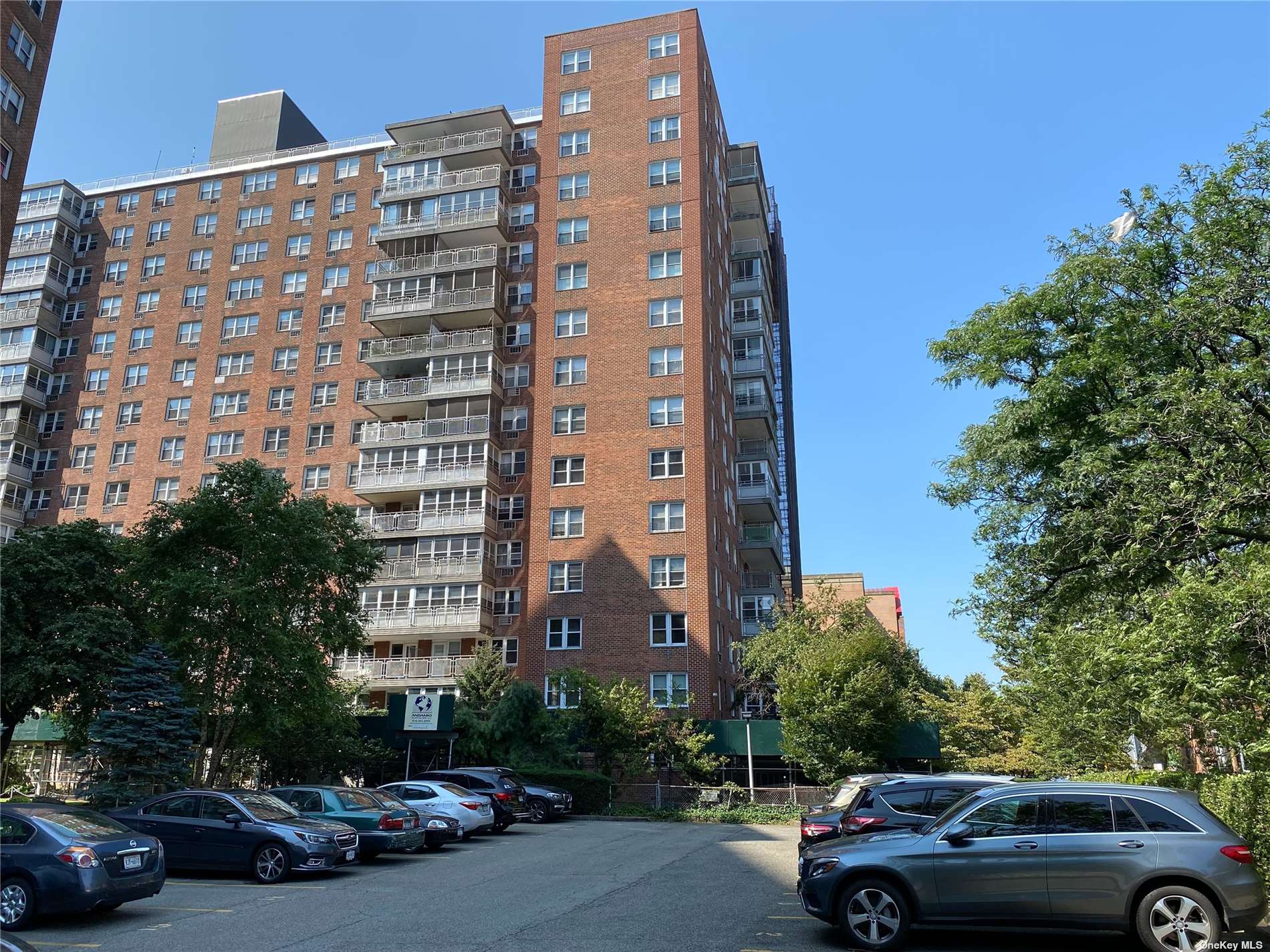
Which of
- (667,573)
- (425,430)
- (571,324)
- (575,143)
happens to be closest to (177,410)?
(425,430)

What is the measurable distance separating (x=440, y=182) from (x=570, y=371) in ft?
52.5

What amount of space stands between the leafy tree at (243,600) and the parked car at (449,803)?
6440 millimetres

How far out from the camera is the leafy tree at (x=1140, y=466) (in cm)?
1262

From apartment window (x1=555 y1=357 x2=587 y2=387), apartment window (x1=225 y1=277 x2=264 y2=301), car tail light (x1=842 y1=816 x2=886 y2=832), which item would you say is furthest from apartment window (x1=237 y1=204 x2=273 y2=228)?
car tail light (x1=842 y1=816 x2=886 y2=832)

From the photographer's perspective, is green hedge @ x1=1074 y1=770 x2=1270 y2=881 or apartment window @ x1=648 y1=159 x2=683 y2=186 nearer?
green hedge @ x1=1074 y1=770 x2=1270 y2=881

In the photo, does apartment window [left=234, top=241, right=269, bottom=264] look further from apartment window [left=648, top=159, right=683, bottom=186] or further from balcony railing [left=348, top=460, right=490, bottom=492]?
apartment window [left=648, top=159, right=683, bottom=186]

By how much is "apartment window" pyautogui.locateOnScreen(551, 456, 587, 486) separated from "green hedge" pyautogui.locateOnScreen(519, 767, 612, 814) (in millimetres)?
16130

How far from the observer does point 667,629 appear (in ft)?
139

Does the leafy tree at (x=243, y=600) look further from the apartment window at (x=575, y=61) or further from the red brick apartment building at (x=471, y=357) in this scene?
the apartment window at (x=575, y=61)

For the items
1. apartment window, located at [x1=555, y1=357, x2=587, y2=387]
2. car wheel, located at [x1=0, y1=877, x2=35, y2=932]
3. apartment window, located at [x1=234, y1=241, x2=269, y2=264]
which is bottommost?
car wheel, located at [x1=0, y1=877, x2=35, y2=932]

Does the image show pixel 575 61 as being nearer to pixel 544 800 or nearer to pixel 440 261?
pixel 440 261

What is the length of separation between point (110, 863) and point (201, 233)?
57.1 meters

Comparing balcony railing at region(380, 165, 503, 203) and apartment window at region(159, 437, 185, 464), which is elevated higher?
balcony railing at region(380, 165, 503, 203)

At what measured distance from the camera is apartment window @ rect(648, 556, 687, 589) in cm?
4291
